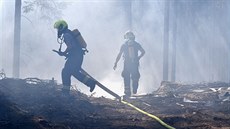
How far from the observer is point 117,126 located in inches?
271

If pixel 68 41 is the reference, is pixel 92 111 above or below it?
below

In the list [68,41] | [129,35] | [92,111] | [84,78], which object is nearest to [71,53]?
[68,41]

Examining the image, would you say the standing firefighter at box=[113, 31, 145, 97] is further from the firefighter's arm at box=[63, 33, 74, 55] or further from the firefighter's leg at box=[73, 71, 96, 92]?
the firefighter's arm at box=[63, 33, 74, 55]

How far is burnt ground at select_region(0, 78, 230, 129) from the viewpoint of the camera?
675cm

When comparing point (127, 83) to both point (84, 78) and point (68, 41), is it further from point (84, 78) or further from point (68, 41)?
point (68, 41)

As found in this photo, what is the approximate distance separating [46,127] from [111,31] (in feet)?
95.6

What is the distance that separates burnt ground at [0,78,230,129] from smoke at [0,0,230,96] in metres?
19.9

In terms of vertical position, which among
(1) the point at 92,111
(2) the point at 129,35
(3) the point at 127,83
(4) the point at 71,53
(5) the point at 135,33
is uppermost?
(5) the point at 135,33

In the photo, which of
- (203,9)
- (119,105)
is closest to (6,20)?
(203,9)

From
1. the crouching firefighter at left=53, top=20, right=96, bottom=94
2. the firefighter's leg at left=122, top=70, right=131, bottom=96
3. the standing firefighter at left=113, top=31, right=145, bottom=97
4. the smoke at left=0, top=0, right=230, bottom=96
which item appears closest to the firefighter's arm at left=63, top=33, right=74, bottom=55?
the crouching firefighter at left=53, top=20, right=96, bottom=94

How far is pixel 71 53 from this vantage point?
10.3m

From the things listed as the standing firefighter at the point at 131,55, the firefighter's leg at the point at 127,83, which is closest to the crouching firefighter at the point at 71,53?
the firefighter's leg at the point at 127,83

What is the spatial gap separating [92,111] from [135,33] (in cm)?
2669

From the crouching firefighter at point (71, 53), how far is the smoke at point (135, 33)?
21.2 metres
